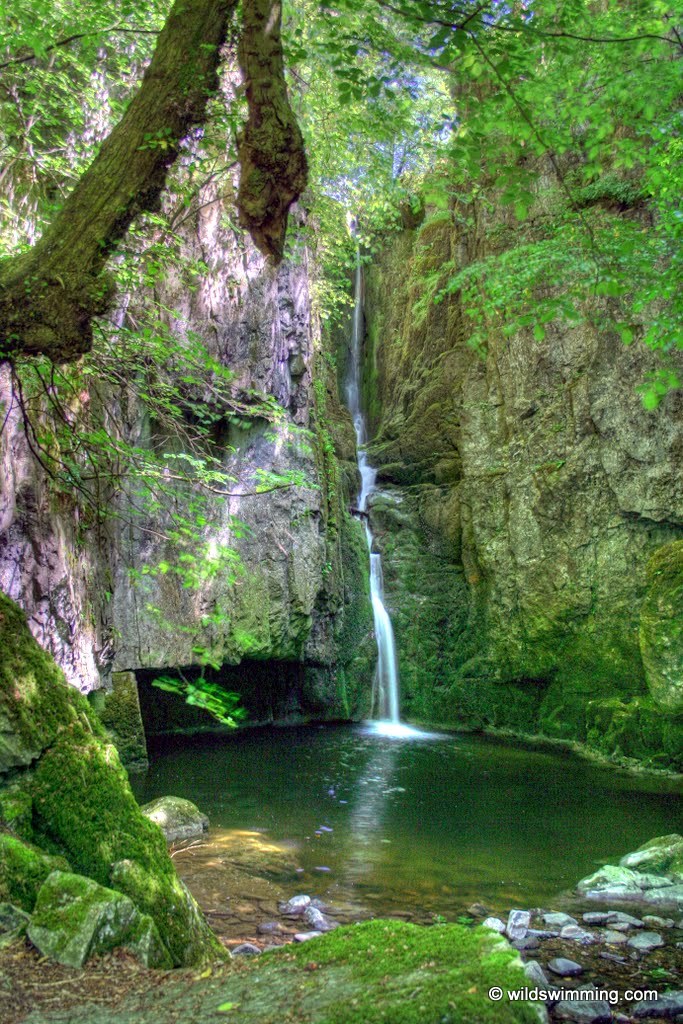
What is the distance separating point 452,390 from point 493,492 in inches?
132

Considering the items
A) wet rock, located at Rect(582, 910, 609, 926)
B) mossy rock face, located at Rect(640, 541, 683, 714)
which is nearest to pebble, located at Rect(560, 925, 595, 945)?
wet rock, located at Rect(582, 910, 609, 926)

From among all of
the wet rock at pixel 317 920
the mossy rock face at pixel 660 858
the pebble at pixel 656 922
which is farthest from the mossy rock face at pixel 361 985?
the mossy rock face at pixel 660 858

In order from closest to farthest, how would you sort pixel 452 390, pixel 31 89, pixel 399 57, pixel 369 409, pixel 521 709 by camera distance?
pixel 399 57 < pixel 31 89 < pixel 521 709 < pixel 452 390 < pixel 369 409

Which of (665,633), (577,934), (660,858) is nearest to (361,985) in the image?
(577,934)

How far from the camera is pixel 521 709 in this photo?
1341 centimetres

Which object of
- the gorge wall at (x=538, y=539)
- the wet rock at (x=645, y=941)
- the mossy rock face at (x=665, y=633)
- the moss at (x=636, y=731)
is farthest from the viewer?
the gorge wall at (x=538, y=539)

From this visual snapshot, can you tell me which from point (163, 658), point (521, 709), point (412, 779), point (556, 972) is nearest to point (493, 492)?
point (521, 709)

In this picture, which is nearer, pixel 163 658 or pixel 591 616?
pixel 163 658

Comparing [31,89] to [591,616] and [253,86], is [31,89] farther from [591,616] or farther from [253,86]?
[591,616]

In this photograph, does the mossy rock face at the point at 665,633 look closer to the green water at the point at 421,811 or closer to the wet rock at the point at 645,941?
the green water at the point at 421,811

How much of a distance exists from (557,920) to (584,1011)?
63.4 inches

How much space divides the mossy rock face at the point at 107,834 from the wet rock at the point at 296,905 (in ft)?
7.71

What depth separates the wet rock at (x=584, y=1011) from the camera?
3.71 meters

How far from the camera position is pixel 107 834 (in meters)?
3.19
